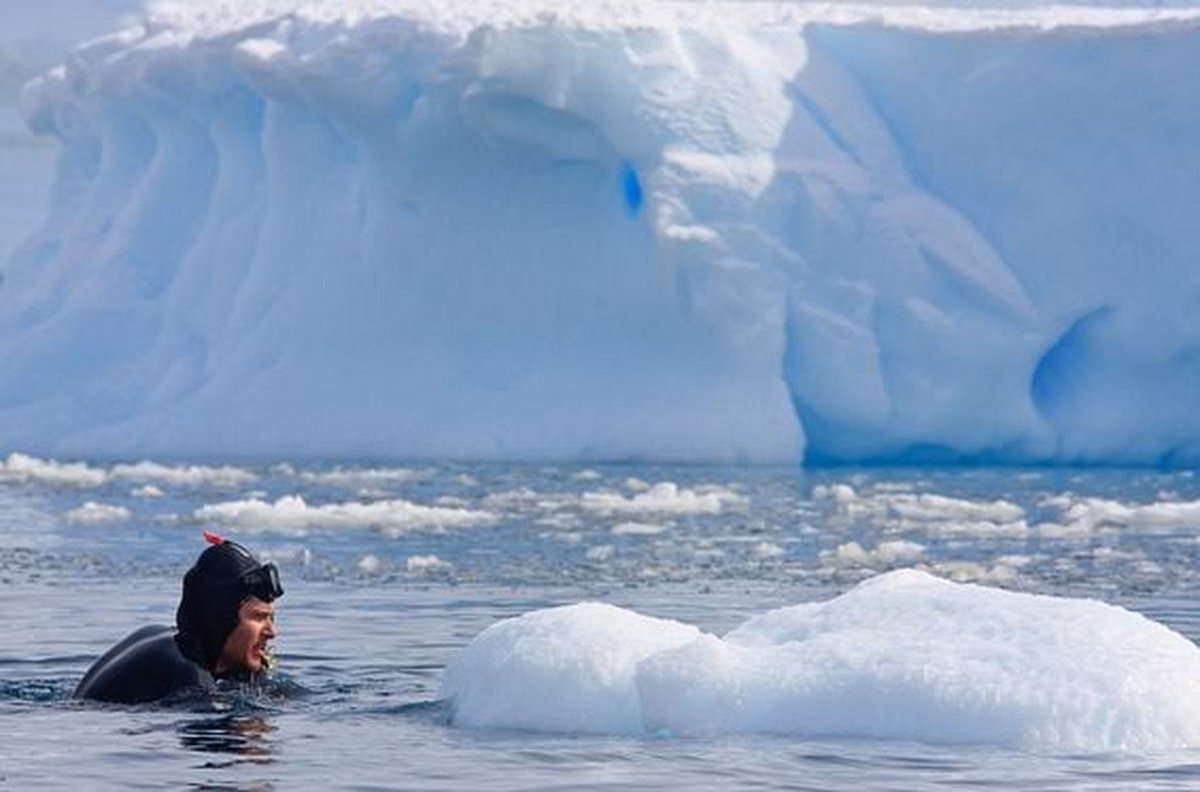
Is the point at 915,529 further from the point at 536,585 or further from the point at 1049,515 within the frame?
the point at 536,585

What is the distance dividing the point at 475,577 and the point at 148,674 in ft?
19.4

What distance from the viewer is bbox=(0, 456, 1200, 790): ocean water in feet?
21.6

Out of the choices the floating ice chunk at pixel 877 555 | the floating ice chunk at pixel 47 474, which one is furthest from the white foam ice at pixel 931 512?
the floating ice chunk at pixel 47 474

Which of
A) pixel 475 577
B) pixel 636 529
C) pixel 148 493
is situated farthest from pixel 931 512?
pixel 148 493

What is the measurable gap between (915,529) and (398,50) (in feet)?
35.0

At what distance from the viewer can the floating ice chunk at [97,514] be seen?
17.8 m

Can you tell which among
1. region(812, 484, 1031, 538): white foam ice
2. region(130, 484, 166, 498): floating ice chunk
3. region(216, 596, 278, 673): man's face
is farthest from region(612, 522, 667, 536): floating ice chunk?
region(216, 596, 278, 673): man's face

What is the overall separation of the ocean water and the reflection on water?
0.02 m

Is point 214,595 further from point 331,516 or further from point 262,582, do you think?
point 331,516

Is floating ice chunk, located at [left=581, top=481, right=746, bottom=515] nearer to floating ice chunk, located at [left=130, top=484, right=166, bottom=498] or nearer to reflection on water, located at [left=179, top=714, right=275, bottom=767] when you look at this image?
floating ice chunk, located at [left=130, top=484, right=166, bottom=498]

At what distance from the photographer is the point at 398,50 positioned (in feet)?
83.8

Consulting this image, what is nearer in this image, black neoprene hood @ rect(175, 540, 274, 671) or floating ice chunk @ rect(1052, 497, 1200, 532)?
black neoprene hood @ rect(175, 540, 274, 671)

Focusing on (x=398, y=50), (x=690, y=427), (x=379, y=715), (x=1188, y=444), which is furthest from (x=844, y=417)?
(x=379, y=715)

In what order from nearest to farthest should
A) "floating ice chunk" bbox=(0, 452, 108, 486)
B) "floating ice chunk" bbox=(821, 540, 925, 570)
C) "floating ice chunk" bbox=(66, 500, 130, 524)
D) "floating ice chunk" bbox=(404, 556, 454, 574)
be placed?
1. "floating ice chunk" bbox=(404, 556, 454, 574)
2. "floating ice chunk" bbox=(821, 540, 925, 570)
3. "floating ice chunk" bbox=(66, 500, 130, 524)
4. "floating ice chunk" bbox=(0, 452, 108, 486)
